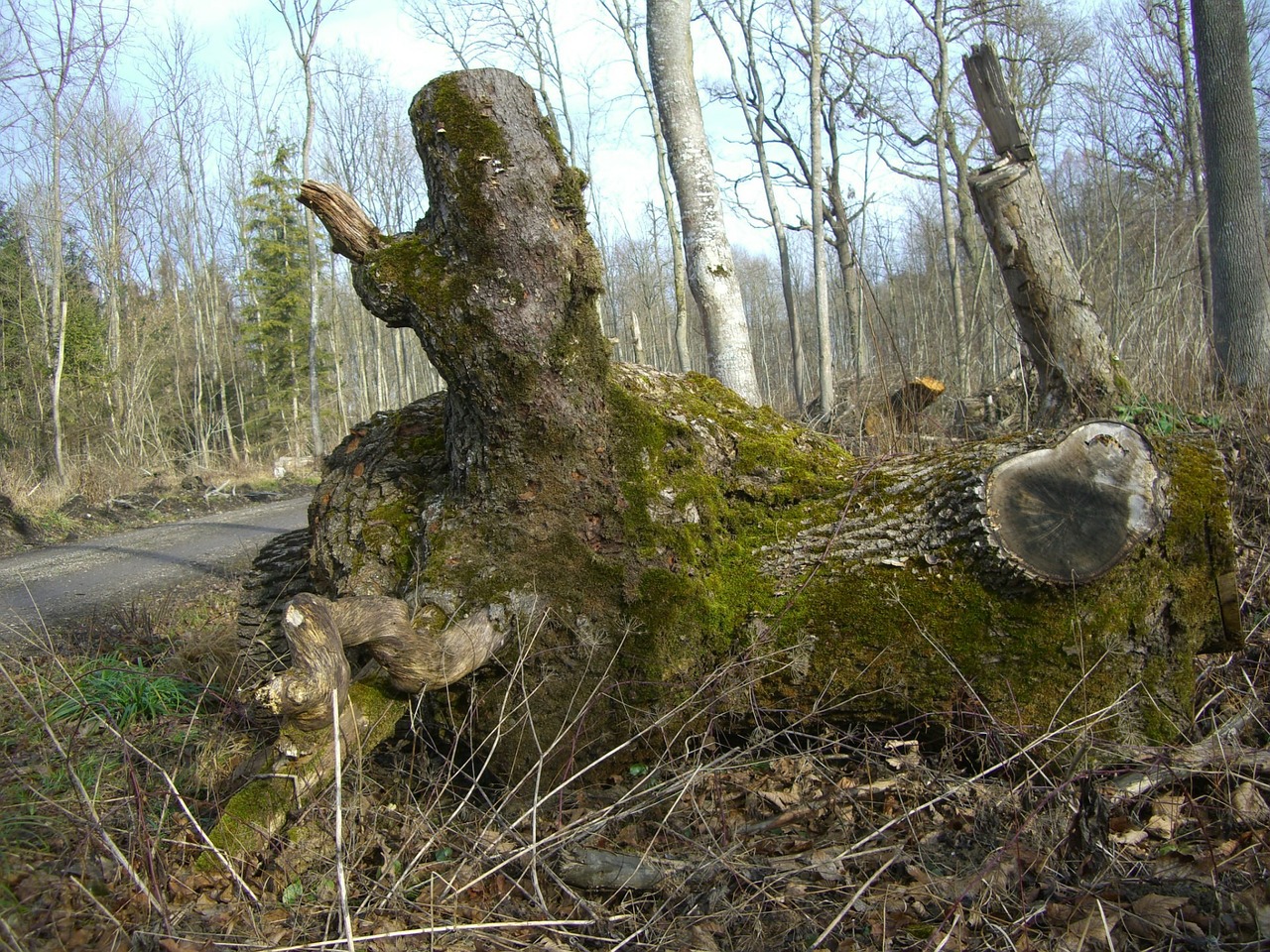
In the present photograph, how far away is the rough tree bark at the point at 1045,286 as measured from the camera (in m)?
4.38

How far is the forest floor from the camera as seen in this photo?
1963mm

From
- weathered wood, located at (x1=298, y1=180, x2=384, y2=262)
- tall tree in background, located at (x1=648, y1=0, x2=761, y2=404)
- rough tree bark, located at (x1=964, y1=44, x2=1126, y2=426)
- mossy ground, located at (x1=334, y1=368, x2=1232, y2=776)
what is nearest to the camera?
mossy ground, located at (x1=334, y1=368, x2=1232, y2=776)

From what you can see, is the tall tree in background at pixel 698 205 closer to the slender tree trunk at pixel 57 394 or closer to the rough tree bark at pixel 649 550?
the rough tree bark at pixel 649 550

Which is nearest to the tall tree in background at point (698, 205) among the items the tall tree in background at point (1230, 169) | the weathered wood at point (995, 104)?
the weathered wood at point (995, 104)

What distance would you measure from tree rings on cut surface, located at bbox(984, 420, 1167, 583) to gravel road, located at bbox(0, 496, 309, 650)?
5.27 metres

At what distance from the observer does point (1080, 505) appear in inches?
102

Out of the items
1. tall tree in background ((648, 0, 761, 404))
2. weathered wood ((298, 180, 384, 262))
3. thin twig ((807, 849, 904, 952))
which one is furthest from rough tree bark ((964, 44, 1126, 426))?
weathered wood ((298, 180, 384, 262))

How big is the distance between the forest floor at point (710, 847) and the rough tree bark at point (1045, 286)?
67.7 inches

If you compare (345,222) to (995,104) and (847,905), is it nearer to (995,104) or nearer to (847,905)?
(847,905)

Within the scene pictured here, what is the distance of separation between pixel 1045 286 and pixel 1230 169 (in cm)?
464

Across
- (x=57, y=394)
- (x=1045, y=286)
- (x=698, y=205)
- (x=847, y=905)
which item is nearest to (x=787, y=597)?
(x=847, y=905)

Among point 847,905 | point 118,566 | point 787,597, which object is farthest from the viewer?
point 118,566

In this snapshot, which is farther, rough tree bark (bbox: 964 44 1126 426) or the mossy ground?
rough tree bark (bbox: 964 44 1126 426)

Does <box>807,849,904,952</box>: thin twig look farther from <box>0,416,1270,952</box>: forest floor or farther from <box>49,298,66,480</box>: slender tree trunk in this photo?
<box>49,298,66,480</box>: slender tree trunk
